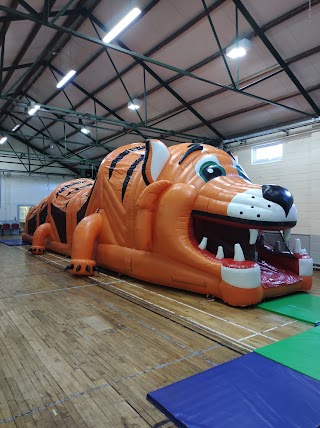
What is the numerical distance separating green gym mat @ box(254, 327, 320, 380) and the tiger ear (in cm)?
271

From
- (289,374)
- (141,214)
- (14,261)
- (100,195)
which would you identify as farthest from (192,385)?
(14,261)

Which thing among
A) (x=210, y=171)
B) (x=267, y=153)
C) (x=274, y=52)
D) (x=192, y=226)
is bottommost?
(x=192, y=226)

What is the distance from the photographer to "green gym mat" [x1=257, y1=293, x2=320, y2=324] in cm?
345

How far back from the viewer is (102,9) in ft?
22.2

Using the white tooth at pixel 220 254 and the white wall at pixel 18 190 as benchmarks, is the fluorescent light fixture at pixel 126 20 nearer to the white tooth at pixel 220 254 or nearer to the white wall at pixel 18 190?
the white tooth at pixel 220 254

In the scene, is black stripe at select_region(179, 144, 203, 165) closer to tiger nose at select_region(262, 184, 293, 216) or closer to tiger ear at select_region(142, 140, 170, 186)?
tiger ear at select_region(142, 140, 170, 186)

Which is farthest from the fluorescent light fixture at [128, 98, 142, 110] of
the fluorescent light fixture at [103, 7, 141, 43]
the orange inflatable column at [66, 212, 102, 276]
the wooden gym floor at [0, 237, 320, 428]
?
the wooden gym floor at [0, 237, 320, 428]

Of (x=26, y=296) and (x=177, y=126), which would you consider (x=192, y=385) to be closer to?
(x=26, y=296)

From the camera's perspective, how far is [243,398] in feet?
6.34

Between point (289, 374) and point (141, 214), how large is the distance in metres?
2.75

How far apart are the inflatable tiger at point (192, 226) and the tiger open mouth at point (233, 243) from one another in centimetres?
1

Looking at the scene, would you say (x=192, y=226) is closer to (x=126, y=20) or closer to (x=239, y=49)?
(x=126, y=20)

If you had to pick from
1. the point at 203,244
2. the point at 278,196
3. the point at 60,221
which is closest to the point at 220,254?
the point at 203,244

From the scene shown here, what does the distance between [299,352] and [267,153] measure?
21.7 ft
